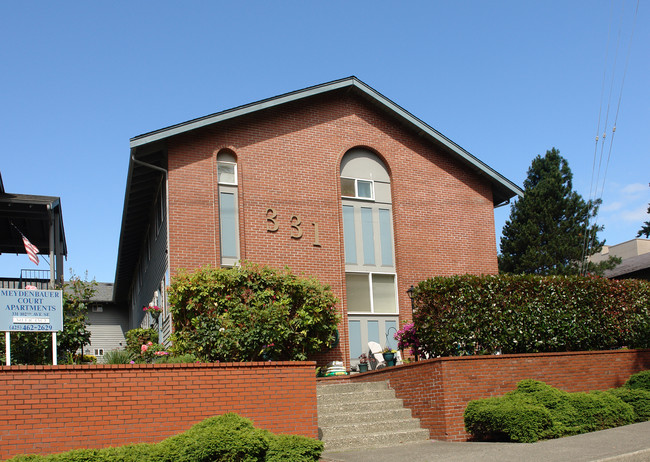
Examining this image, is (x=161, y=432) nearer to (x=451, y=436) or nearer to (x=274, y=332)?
(x=274, y=332)

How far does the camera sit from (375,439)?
11250 mm

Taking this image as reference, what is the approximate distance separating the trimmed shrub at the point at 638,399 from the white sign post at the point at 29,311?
9.86 metres

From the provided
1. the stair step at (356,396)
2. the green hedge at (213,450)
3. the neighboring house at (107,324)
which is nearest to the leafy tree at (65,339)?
the green hedge at (213,450)

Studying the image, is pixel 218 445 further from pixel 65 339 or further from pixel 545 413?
pixel 545 413

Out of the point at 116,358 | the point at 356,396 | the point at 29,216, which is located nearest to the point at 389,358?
the point at 356,396

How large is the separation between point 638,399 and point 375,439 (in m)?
5.03

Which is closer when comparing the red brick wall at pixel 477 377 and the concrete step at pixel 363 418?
the concrete step at pixel 363 418

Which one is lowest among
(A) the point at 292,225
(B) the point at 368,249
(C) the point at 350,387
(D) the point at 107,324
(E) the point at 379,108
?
(C) the point at 350,387

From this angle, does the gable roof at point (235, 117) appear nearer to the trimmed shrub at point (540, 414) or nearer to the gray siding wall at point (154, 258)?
the gray siding wall at point (154, 258)

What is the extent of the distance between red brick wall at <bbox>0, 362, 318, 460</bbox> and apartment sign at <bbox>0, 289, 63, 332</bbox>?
85cm

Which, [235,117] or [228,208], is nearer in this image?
[228,208]

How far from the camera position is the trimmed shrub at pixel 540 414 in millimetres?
10445

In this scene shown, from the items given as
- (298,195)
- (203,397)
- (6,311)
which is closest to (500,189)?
(298,195)

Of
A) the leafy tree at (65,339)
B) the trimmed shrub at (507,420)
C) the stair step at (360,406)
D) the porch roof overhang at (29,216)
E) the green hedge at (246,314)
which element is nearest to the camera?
the trimmed shrub at (507,420)
